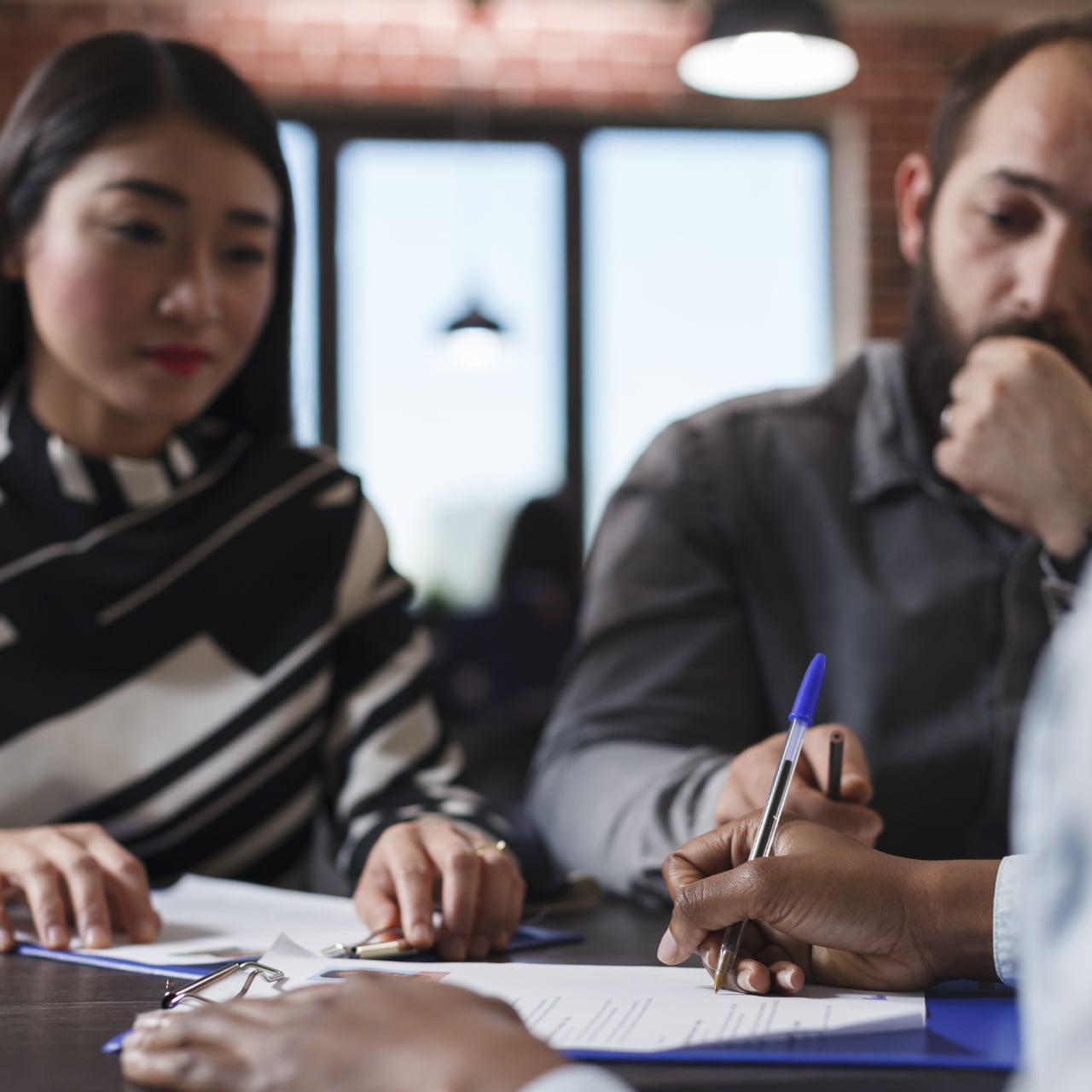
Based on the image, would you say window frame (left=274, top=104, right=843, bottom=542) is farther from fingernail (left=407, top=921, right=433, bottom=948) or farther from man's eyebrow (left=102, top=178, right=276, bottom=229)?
fingernail (left=407, top=921, right=433, bottom=948)

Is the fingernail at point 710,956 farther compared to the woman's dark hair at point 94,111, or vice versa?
the woman's dark hair at point 94,111

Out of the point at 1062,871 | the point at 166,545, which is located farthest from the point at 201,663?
the point at 1062,871

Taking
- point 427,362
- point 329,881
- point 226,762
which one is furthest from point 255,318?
point 427,362

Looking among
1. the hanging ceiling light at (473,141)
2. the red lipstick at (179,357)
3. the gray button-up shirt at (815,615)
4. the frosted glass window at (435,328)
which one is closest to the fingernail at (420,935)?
the gray button-up shirt at (815,615)

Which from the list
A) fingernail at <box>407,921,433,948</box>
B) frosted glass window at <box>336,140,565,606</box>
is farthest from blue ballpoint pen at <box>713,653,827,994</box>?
frosted glass window at <box>336,140,565,606</box>

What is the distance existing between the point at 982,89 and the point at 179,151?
0.86 metres

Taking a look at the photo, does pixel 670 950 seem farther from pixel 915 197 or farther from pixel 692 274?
pixel 692 274

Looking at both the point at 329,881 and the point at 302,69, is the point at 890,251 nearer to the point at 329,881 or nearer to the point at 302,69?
the point at 302,69

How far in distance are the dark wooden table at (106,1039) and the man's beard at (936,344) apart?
0.79 metres

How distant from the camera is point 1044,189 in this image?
140cm

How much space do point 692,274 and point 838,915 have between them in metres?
5.55

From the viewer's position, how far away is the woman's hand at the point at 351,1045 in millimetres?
503

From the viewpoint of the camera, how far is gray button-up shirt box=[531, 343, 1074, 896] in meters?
1.42

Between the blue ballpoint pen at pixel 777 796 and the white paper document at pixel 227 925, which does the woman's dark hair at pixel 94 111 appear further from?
the blue ballpoint pen at pixel 777 796
